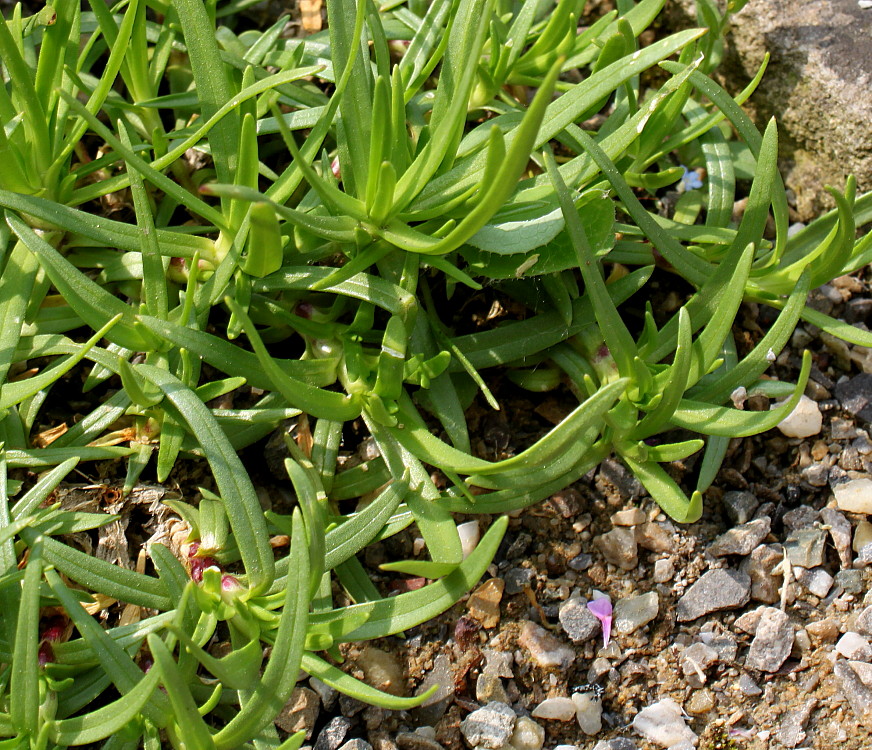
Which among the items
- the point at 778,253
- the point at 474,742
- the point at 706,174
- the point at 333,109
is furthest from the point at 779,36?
the point at 474,742

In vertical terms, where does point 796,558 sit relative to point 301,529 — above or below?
below

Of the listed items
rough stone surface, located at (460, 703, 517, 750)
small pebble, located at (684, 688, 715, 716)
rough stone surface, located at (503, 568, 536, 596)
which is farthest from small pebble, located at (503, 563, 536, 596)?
small pebble, located at (684, 688, 715, 716)

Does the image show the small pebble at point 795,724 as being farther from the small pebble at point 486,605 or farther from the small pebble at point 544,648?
the small pebble at point 486,605

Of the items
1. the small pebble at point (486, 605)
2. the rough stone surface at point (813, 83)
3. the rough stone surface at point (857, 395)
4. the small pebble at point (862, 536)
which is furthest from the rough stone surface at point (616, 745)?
the rough stone surface at point (813, 83)

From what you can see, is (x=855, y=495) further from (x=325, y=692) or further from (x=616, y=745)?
(x=325, y=692)

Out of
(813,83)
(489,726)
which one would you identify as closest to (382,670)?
(489,726)

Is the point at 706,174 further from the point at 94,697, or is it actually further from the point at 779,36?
the point at 94,697
